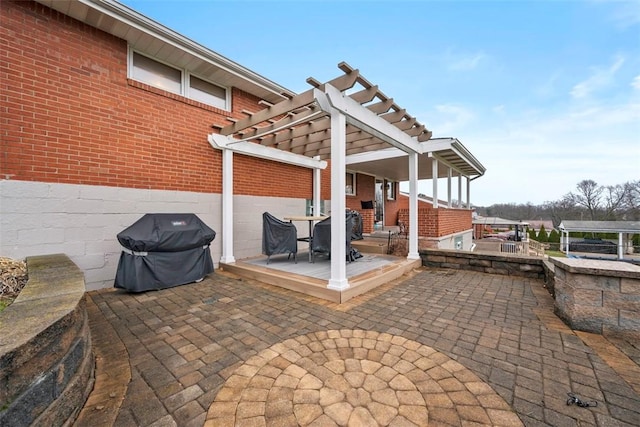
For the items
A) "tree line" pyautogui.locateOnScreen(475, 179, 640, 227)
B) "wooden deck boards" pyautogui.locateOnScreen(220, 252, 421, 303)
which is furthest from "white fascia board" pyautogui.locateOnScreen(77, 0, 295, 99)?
"tree line" pyautogui.locateOnScreen(475, 179, 640, 227)

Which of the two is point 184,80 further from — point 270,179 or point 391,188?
point 391,188

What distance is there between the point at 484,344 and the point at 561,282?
152 cm

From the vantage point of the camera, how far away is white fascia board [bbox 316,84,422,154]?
357cm

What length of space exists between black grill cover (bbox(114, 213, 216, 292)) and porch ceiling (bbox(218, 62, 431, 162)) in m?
2.21

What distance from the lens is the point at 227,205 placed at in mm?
5715

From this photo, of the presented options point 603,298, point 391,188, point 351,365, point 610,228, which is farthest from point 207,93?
point 610,228

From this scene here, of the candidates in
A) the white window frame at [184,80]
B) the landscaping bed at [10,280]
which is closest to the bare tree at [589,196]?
the white window frame at [184,80]

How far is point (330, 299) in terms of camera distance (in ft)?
12.0

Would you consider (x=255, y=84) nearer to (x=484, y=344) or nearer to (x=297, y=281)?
(x=297, y=281)

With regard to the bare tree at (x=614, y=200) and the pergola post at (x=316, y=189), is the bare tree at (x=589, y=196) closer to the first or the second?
the bare tree at (x=614, y=200)

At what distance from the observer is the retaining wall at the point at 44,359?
1158 mm

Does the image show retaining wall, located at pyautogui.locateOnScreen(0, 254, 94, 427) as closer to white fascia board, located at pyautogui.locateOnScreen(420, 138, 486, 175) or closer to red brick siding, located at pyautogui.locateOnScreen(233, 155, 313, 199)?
red brick siding, located at pyautogui.locateOnScreen(233, 155, 313, 199)

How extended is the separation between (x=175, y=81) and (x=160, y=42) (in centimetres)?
79

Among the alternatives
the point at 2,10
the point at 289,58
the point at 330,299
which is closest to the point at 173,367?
the point at 330,299
